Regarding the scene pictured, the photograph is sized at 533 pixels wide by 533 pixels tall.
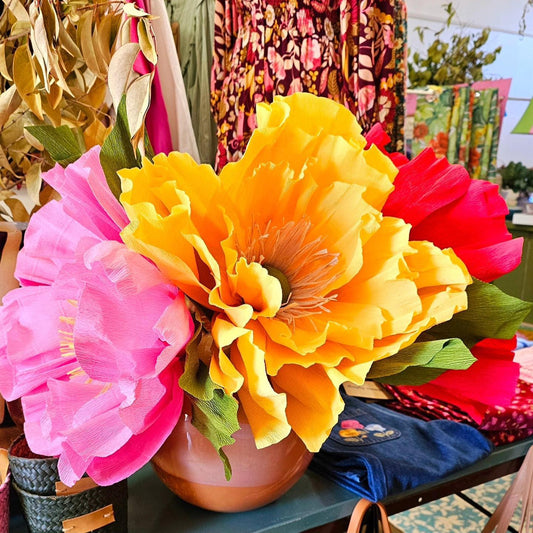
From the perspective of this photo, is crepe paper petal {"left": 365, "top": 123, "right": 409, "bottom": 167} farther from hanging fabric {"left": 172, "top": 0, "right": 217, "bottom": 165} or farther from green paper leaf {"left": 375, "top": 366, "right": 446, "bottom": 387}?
hanging fabric {"left": 172, "top": 0, "right": 217, "bottom": 165}

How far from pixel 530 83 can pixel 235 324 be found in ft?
15.2

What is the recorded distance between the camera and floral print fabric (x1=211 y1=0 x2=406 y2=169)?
151 cm

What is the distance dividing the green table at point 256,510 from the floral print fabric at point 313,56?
1.20 m

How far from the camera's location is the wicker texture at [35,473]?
1.19 feet

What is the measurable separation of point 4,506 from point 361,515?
265 mm

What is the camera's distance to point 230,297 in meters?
0.31

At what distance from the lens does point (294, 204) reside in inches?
13.0

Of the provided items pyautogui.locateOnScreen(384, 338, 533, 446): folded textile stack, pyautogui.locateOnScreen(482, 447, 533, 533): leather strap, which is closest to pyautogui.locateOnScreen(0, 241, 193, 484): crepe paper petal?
pyautogui.locateOnScreen(384, 338, 533, 446): folded textile stack

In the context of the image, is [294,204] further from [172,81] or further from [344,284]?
[172,81]

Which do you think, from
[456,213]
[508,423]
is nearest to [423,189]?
[456,213]

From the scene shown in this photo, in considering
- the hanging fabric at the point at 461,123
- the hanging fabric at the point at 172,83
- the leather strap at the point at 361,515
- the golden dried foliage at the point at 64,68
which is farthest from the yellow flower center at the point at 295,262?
the hanging fabric at the point at 461,123

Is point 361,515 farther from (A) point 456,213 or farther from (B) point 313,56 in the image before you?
(B) point 313,56

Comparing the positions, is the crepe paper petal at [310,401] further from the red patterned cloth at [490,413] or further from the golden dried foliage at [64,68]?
the red patterned cloth at [490,413]

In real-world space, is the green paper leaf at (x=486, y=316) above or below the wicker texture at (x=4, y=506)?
above
